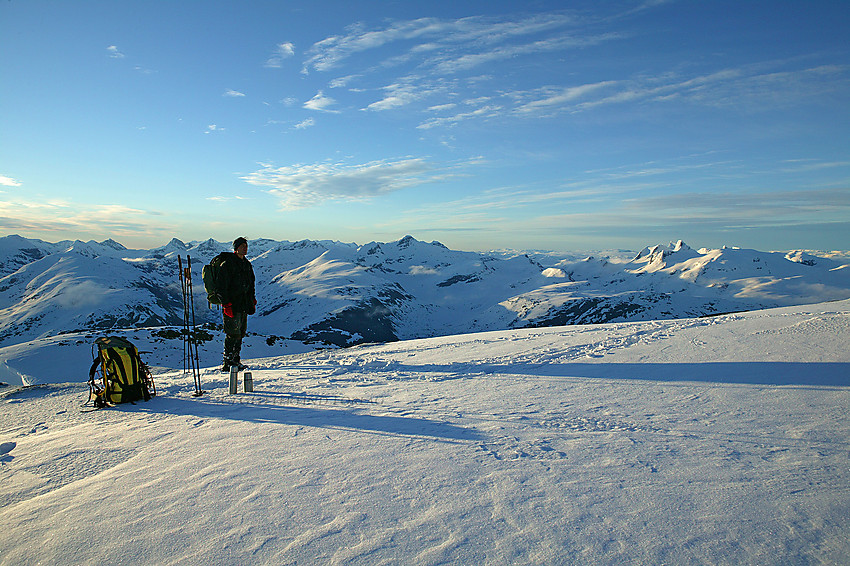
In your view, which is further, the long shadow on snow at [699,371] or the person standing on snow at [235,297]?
the person standing on snow at [235,297]

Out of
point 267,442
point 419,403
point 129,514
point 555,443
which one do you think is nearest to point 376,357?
point 419,403

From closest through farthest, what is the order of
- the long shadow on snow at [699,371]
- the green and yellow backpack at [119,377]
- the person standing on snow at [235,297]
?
the long shadow on snow at [699,371] → the green and yellow backpack at [119,377] → the person standing on snow at [235,297]

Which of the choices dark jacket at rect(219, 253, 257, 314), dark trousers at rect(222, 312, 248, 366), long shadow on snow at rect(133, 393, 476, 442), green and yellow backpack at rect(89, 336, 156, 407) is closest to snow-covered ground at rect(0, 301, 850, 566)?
long shadow on snow at rect(133, 393, 476, 442)

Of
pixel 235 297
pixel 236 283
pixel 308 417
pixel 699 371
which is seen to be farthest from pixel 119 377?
pixel 699 371

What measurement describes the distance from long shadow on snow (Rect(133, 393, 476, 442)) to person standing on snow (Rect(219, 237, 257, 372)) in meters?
1.34

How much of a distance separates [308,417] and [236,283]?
4.29m

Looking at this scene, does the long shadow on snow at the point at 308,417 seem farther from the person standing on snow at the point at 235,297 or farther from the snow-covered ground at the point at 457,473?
the person standing on snow at the point at 235,297

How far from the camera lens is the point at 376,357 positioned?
40.5ft

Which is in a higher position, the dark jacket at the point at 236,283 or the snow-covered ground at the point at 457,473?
the dark jacket at the point at 236,283

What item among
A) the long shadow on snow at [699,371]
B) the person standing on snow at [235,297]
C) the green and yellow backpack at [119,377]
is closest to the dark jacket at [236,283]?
the person standing on snow at [235,297]

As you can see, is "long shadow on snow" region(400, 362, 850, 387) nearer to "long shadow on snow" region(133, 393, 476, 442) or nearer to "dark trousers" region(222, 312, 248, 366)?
"long shadow on snow" region(133, 393, 476, 442)

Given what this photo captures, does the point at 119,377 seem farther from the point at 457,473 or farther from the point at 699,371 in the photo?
the point at 699,371

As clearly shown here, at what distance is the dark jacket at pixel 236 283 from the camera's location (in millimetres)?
8898

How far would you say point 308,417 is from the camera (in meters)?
6.07
